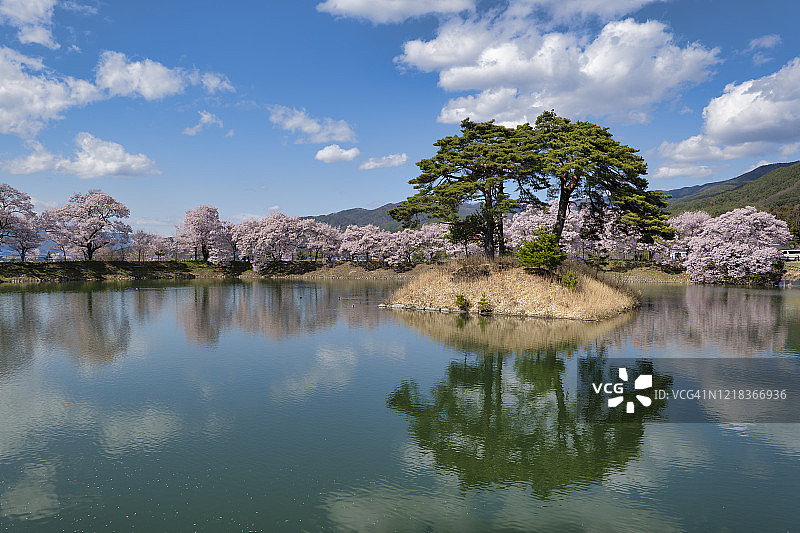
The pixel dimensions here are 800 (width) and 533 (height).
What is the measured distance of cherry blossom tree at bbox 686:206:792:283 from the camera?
223 ft

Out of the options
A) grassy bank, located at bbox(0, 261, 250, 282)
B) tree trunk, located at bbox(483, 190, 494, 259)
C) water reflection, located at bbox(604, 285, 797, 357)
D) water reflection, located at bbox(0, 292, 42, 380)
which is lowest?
water reflection, located at bbox(604, 285, 797, 357)

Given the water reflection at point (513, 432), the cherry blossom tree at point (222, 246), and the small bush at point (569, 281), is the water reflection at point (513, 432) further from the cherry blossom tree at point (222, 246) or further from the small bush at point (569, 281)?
the cherry blossom tree at point (222, 246)

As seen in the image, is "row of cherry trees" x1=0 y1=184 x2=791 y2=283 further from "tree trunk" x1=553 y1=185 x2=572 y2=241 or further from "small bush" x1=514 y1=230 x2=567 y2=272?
"small bush" x1=514 y1=230 x2=567 y2=272

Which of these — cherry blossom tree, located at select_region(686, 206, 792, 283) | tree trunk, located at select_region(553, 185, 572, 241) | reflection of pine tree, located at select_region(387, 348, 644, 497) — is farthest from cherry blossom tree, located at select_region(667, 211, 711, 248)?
reflection of pine tree, located at select_region(387, 348, 644, 497)

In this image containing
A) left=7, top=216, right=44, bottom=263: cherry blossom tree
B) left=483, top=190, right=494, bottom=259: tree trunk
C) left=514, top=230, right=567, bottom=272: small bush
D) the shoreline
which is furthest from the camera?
left=7, top=216, right=44, bottom=263: cherry blossom tree

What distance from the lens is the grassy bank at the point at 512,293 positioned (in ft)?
112

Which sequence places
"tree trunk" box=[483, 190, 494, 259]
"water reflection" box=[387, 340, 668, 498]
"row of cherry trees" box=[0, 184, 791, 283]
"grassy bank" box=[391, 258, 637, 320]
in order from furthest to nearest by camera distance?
"row of cherry trees" box=[0, 184, 791, 283]
"tree trunk" box=[483, 190, 494, 259]
"grassy bank" box=[391, 258, 637, 320]
"water reflection" box=[387, 340, 668, 498]

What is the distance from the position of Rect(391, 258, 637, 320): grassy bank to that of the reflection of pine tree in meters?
16.6

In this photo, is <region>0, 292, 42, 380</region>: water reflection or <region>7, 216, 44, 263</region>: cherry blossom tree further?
<region>7, 216, 44, 263</region>: cherry blossom tree

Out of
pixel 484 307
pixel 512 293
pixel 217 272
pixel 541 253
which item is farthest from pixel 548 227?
pixel 217 272

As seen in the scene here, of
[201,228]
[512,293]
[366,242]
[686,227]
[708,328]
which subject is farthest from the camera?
[366,242]

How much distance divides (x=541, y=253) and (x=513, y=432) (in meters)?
24.5

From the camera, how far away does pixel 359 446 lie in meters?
11.7

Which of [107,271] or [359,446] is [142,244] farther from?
[359,446]
